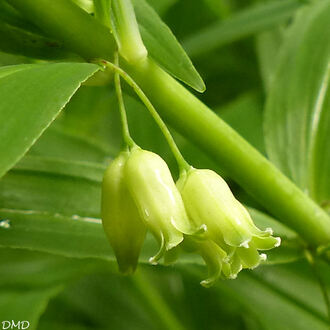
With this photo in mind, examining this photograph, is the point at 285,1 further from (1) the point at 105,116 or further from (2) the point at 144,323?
(2) the point at 144,323

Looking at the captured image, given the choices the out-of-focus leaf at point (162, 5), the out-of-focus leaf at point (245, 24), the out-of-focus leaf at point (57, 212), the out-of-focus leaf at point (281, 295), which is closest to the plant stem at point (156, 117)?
the out-of-focus leaf at point (57, 212)

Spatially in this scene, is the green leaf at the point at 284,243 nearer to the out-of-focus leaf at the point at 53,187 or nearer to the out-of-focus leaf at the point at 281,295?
the out-of-focus leaf at the point at 281,295

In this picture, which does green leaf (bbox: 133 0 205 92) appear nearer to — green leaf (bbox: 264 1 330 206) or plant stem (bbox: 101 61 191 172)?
plant stem (bbox: 101 61 191 172)

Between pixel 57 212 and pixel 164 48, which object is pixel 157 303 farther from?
pixel 164 48

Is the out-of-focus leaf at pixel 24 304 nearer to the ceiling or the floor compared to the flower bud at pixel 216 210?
nearer to the floor

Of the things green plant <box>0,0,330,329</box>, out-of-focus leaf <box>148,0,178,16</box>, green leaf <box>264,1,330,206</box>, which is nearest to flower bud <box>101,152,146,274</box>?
green plant <box>0,0,330,329</box>

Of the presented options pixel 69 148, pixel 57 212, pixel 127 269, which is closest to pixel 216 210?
pixel 127 269
